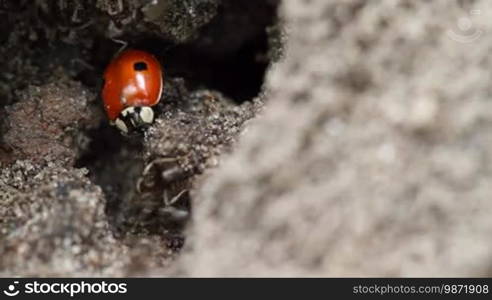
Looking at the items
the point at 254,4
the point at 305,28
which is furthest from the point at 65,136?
the point at 305,28

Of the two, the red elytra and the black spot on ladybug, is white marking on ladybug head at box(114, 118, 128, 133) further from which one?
the black spot on ladybug

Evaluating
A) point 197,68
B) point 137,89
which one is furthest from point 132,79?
point 197,68

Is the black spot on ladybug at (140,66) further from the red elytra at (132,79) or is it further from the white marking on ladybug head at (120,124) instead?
the white marking on ladybug head at (120,124)

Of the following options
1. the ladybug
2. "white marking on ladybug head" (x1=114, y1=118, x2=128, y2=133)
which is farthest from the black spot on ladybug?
"white marking on ladybug head" (x1=114, y1=118, x2=128, y2=133)

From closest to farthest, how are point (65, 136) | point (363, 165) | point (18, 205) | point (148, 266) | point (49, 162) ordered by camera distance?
1. point (363, 165)
2. point (148, 266)
3. point (18, 205)
4. point (49, 162)
5. point (65, 136)

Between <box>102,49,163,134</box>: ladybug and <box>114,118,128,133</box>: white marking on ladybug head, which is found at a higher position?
<box>102,49,163,134</box>: ladybug

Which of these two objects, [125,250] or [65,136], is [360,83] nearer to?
[125,250]

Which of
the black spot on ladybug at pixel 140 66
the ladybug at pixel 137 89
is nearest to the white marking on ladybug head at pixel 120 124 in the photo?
the ladybug at pixel 137 89
